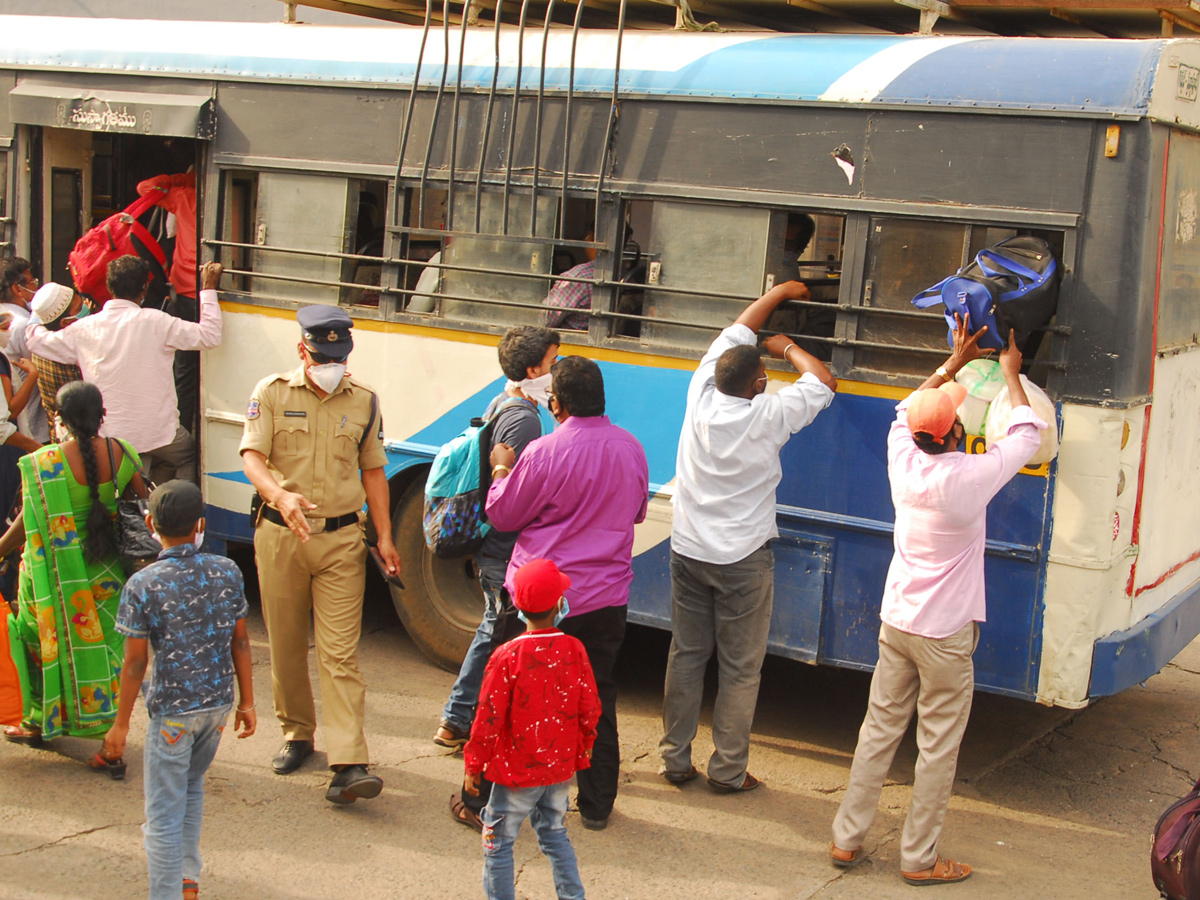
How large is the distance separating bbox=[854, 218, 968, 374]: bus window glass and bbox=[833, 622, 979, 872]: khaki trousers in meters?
1.12

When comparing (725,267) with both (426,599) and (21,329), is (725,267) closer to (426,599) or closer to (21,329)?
(426,599)

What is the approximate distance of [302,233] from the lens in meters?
6.25

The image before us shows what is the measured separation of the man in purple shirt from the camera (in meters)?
4.39

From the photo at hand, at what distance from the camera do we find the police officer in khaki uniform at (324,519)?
4.62 metres


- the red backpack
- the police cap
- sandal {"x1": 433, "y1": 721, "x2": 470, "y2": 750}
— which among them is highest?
the red backpack

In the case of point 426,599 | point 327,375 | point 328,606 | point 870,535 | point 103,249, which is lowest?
point 426,599

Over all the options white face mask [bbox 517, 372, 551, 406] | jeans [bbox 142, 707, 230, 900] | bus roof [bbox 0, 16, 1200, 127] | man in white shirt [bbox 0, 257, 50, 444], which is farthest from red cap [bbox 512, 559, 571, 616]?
man in white shirt [bbox 0, 257, 50, 444]

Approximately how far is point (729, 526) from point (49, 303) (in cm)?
356

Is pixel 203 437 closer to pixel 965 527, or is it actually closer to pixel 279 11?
pixel 965 527

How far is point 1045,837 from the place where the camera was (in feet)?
15.4

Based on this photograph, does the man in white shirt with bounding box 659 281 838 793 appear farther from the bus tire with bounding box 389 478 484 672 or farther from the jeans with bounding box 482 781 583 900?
the bus tire with bounding box 389 478 484 672

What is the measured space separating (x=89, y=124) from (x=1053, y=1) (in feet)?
15.1

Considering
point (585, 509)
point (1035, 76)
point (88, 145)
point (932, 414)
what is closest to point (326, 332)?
point (585, 509)

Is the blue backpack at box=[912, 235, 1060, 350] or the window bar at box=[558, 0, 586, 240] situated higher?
the window bar at box=[558, 0, 586, 240]
